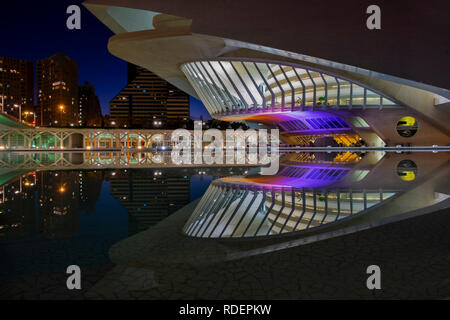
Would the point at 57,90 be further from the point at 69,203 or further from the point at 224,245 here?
the point at 224,245

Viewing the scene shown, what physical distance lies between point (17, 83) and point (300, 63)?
110 metres

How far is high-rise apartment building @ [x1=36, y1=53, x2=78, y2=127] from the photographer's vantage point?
4508 inches

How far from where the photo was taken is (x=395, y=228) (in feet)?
11.9

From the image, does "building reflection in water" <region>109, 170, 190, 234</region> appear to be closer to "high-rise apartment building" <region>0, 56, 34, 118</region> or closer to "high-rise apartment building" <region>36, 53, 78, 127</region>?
"high-rise apartment building" <region>0, 56, 34, 118</region>

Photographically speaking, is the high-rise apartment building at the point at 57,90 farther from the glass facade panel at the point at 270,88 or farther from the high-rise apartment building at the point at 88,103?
the glass facade panel at the point at 270,88

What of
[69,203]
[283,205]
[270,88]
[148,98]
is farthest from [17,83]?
[283,205]

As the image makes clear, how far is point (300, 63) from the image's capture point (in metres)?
29.0

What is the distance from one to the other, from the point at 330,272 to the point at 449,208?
3456mm

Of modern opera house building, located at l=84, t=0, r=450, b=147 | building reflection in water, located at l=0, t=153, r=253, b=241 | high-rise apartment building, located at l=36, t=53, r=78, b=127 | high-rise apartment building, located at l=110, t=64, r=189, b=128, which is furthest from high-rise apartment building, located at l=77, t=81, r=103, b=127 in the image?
building reflection in water, located at l=0, t=153, r=253, b=241

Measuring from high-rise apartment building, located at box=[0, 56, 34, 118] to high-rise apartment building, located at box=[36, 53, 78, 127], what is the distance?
14.1 feet

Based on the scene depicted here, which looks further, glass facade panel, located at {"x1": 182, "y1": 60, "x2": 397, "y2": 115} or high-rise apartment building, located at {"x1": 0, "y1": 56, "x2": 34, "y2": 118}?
high-rise apartment building, located at {"x1": 0, "y1": 56, "x2": 34, "y2": 118}

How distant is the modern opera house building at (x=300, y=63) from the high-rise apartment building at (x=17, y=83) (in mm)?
80555

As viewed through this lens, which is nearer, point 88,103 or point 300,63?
point 300,63
